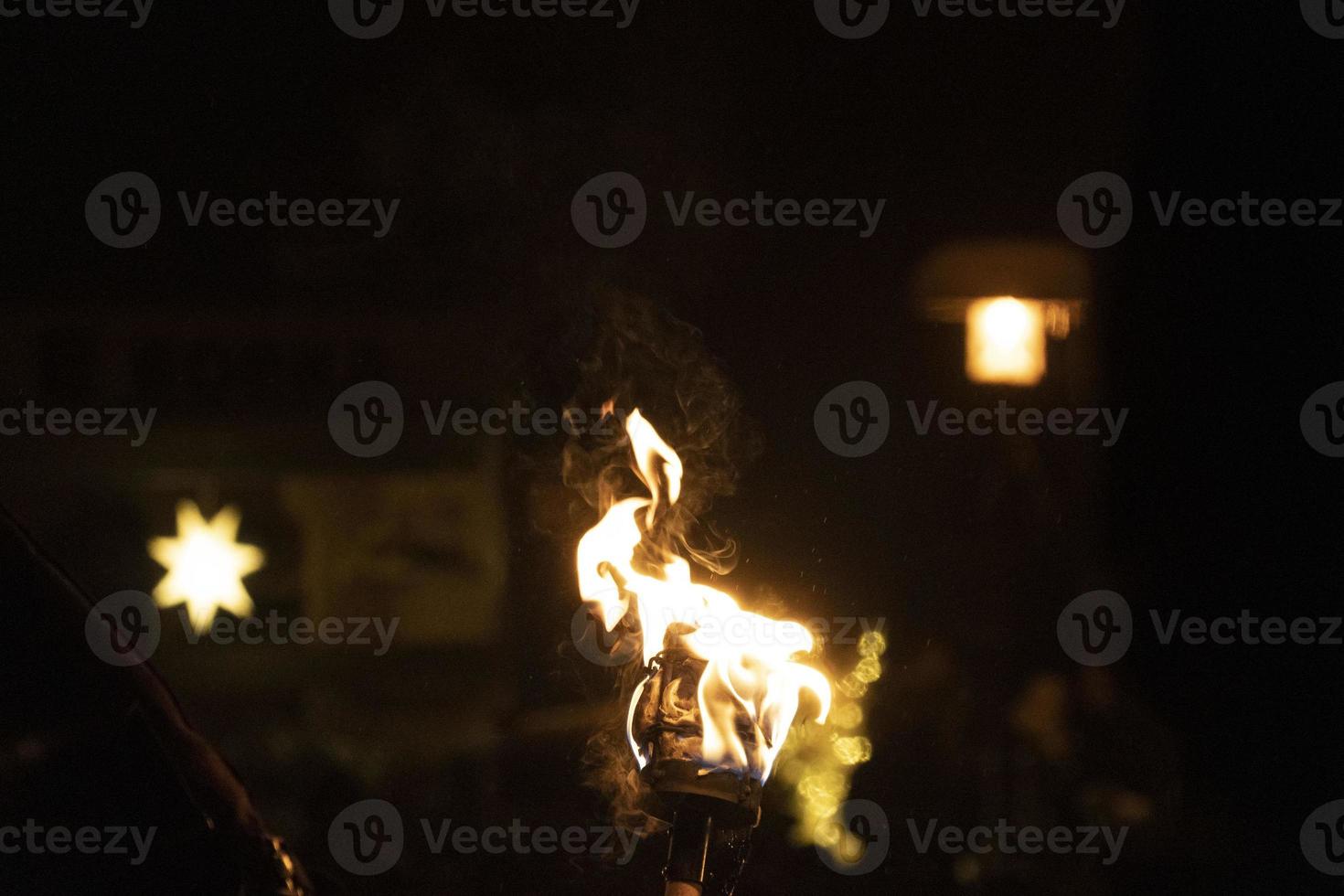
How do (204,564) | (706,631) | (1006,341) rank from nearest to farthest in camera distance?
(706,631), (1006,341), (204,564)

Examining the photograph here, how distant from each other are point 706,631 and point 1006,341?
5.61m

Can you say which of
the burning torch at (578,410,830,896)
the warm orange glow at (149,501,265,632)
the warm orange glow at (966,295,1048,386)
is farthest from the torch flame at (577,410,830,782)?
the warm orange glow at (149,501,265,632)

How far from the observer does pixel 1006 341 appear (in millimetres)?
8336

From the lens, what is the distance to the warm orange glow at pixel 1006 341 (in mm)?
8117

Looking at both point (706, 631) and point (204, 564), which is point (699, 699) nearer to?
point (706, 631)

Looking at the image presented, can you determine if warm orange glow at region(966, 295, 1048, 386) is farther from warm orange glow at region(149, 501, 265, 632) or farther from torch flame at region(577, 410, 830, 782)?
warm orange glow at region(149, 501, 265, 632)

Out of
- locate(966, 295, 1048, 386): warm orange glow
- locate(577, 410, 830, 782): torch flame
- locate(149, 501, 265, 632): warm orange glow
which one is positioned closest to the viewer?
locate(577, 410, 830, 782): torch flame

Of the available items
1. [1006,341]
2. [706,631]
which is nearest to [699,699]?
[706,631]

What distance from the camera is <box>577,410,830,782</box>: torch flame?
292cm

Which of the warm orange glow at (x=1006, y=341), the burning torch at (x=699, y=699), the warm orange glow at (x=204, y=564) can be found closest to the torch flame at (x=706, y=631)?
the burning torch at (x=699, y=699)

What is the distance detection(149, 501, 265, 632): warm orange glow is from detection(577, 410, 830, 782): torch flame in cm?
495

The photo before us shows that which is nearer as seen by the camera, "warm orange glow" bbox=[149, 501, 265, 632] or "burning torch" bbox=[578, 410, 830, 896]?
"burning torch" bbox=[578, 410, 830, 896]

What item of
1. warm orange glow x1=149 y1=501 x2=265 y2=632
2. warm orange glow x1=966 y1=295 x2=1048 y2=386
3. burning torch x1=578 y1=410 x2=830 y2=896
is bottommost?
burning torch x1=578 y1=410 x2=830 y2=896

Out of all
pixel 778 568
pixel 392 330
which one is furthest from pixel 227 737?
pixel 778 568
